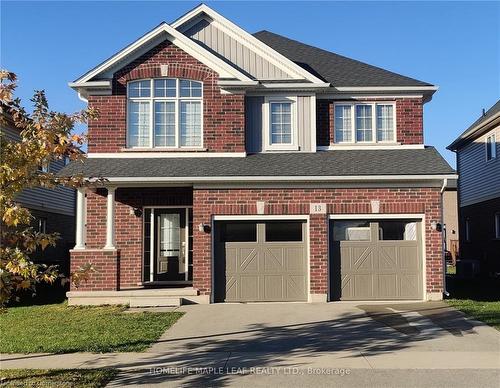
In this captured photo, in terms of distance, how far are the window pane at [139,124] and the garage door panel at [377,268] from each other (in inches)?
238

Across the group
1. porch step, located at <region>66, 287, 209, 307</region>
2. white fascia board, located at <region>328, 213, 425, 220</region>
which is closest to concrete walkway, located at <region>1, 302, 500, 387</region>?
porch step, located at <region>66, 287, 209, 307</region>

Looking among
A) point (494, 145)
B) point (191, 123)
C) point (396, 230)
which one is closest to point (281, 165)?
point (191, 123)

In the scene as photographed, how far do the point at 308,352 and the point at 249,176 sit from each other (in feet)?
21.1

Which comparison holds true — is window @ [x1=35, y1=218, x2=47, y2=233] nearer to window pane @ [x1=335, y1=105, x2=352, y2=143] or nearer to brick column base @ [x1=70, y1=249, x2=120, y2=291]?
brick column base @ [x1=70, y1=249, x2=120, y2=291]

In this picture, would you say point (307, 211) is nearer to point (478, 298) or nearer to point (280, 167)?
point (280, 167)

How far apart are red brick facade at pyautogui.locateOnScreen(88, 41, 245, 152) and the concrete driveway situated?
16.5ft

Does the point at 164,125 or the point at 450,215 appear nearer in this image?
the point at 164,125

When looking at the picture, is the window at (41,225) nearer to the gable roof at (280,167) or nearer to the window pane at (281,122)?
the gable roof at (280,167)

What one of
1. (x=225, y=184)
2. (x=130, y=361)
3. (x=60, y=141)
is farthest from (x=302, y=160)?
(x=60, y=141)

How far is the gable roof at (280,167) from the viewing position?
47.5 ft

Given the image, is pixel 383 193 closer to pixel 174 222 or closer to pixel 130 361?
pixel 174 222

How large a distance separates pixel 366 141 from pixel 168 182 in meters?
5.96

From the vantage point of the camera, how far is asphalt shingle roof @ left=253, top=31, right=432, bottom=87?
1672 cm

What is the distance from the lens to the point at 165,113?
52.4ft
